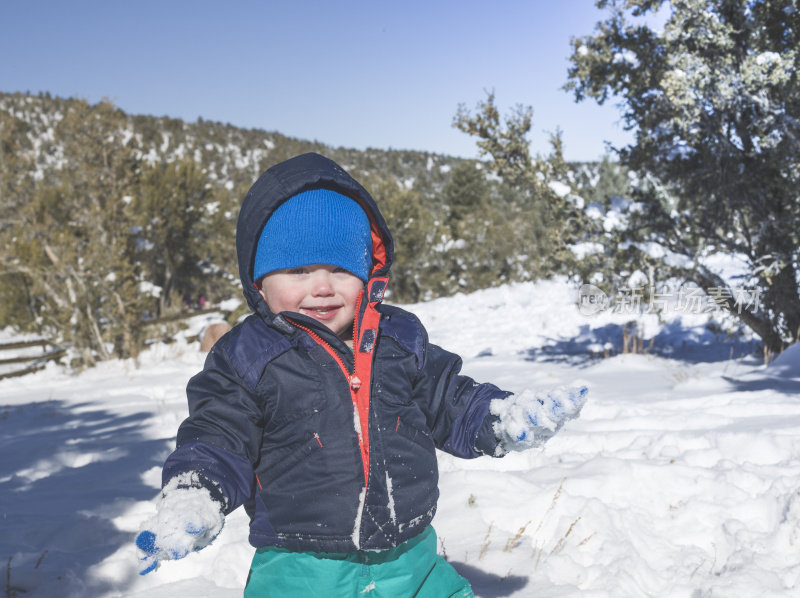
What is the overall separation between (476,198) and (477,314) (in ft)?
48.1

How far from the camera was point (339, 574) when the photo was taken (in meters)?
1.41

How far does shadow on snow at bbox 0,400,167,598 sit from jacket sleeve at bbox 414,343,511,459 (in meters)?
1.57

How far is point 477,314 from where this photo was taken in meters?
11.9

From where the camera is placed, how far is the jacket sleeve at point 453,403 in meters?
1.61

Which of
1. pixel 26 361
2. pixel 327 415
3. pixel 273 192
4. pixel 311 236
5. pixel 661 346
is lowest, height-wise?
pixel 26 361

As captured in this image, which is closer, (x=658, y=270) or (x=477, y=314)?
(x=658, y=270)

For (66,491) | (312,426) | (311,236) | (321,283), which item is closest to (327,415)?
(312,426)

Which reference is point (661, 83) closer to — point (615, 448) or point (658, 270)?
point (658, 270)

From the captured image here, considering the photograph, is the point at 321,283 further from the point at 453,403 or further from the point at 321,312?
the point at 453,403

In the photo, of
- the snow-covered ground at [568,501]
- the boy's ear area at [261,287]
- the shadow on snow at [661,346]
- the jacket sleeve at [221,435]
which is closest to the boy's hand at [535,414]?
the jacket sleeve at [221,435]

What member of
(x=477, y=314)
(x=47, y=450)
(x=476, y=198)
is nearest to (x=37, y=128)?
(x=476, y=198)
